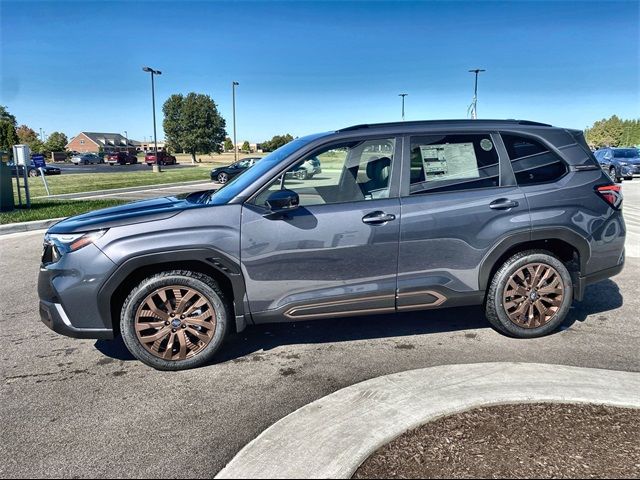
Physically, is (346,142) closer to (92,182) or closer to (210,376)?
(210,376)

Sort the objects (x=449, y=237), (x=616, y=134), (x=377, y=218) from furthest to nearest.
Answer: (x=616, y=134), (x=449, y=237), (x=377, y=218)

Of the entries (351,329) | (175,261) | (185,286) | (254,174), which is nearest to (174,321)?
(185,286)

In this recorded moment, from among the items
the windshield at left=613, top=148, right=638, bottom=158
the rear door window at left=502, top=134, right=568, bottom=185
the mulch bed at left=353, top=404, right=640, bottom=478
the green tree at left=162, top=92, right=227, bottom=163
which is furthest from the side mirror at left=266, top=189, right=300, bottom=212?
the green tree at left=162, top=92, right=227, bottom=163

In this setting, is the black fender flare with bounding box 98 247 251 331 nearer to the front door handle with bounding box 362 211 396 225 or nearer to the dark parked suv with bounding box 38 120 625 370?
the dark parked suv with bounding box 38 120 625 370

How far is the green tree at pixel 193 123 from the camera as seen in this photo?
62469 millimetres

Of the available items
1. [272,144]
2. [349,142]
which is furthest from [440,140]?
[272,144]

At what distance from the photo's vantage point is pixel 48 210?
12.3m

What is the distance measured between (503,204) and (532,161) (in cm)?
56

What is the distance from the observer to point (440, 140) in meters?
4.08

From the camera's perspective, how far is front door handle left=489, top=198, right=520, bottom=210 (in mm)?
3975

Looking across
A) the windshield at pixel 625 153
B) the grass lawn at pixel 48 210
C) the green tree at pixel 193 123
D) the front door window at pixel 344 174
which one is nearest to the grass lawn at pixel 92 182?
the grass lawn at pixel 48 210

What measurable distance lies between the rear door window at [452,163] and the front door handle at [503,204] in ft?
0.55

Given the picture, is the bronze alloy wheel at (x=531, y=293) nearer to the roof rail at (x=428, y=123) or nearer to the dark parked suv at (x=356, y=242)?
the dark parked suv at (x=356, y=242)

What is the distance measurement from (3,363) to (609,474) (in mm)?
4324
